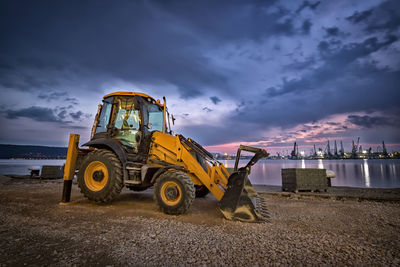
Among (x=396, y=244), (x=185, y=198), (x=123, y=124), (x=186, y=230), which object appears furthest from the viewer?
(x=123, y=124)

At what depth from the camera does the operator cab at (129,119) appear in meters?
6.12

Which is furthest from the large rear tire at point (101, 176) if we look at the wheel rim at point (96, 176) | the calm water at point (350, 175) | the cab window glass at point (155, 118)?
the calm water at point (350, 175)

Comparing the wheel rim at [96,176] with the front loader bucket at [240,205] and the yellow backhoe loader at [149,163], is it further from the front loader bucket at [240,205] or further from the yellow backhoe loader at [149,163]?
the front loader bucket at [240,205]

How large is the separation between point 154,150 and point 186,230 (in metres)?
2.81

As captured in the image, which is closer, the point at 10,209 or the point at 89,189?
the point at 10,209

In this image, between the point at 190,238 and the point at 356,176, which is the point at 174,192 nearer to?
the point at 190,238

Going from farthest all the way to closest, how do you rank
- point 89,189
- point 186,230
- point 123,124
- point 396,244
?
point 123,124 → point 89,189 → point 186,230 → point 396,244

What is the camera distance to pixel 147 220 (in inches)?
179

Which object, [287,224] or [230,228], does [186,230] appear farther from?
[287,224]

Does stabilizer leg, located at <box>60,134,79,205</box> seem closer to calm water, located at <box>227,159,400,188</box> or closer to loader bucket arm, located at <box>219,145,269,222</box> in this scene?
loader bucket arm, located at <box>219,145,269,222</box>

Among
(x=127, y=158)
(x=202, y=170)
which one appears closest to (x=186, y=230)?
(x=202, y=170)

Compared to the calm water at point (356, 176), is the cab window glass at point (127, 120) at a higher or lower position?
higher

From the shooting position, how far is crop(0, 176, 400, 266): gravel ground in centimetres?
271

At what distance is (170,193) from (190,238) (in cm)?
161
